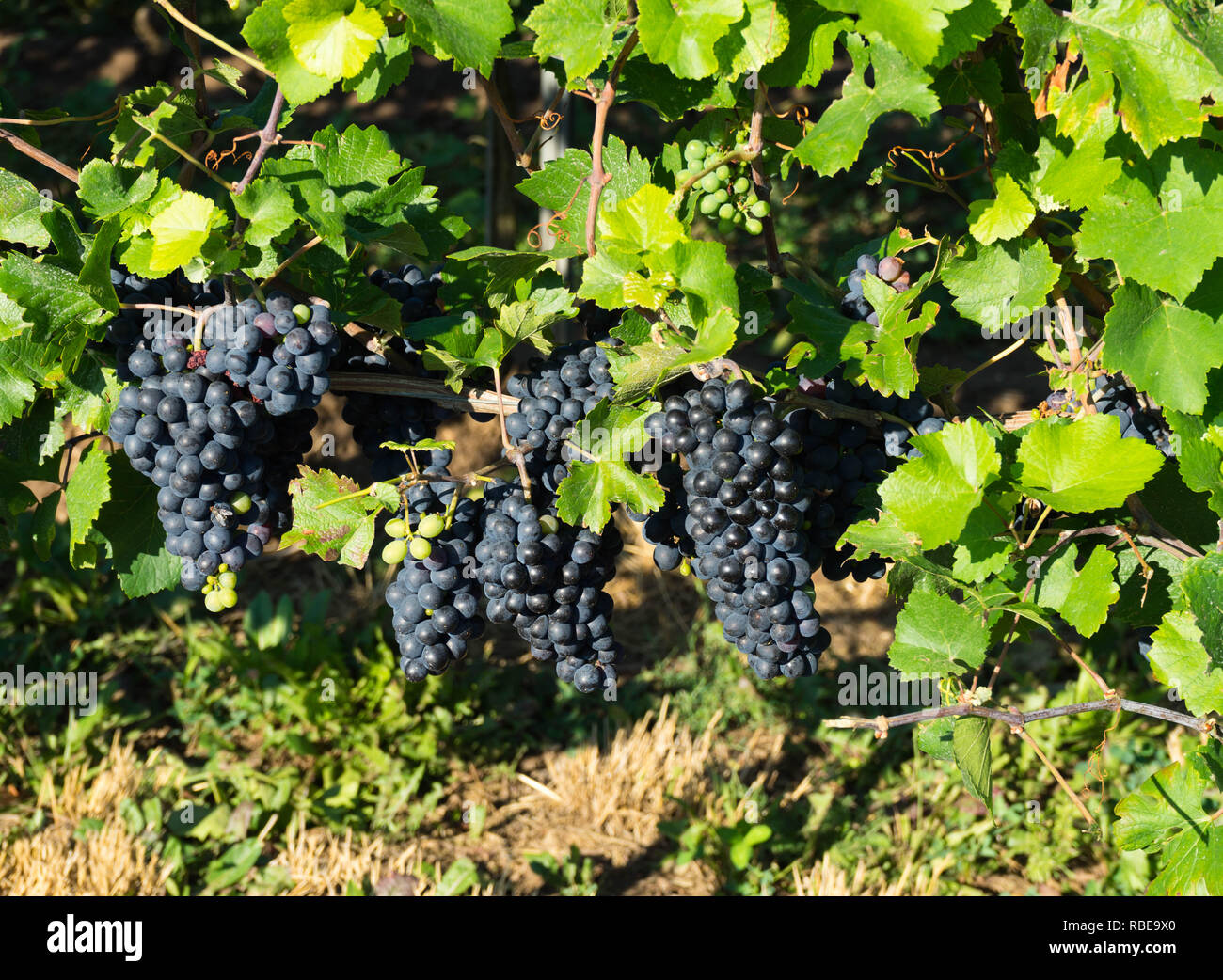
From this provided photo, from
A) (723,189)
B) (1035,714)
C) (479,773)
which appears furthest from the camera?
(479,773)

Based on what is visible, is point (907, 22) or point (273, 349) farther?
point (273, 349)

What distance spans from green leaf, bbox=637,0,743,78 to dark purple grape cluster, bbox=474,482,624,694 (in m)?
0.59

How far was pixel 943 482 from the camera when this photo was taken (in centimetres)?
126

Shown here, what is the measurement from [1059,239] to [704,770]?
2486mm

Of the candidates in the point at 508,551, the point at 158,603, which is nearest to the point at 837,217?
the point at 158,603

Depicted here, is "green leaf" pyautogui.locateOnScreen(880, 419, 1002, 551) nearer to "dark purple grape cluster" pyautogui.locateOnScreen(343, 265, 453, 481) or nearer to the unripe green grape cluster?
the unripe green grape cluster

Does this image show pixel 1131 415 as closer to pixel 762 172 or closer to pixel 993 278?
pixel 993 278

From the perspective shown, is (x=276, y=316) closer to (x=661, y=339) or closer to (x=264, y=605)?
(x=661, y=339)

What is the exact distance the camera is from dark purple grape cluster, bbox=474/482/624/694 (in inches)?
54.5

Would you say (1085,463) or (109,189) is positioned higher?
(109,189)

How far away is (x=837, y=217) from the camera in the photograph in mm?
6059

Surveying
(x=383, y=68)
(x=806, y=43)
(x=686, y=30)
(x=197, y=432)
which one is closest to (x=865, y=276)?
(x=806, y=43)

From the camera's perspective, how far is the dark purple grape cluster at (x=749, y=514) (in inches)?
49.6

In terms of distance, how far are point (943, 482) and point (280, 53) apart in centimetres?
99
